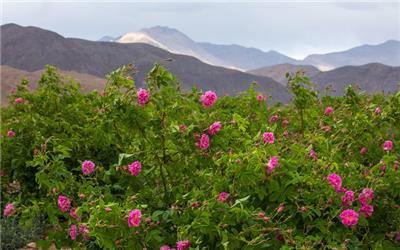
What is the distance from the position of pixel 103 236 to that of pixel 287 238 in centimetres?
112

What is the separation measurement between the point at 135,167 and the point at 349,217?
152 cm

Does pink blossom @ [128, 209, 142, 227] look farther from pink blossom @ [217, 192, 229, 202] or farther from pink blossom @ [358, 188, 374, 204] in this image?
pink blossom @ [358, 188, 374, 204]

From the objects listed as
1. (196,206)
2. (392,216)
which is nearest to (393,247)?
(392,216)

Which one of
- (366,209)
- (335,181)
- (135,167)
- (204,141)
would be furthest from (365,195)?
(135,167)

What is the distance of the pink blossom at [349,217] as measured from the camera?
11.9 ft

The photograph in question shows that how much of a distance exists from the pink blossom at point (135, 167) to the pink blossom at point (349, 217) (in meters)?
1.44

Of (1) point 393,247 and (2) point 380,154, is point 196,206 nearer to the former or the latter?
(1) point 393,247

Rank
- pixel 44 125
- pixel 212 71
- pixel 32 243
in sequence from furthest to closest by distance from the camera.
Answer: pixel 212 71 → pixel 44 125 → pixel 32 243

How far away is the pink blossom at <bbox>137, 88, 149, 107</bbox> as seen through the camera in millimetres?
3963

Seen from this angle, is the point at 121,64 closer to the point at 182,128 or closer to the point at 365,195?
the point at 182,128

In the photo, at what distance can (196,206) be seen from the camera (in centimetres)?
363

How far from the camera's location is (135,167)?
13.5 ft

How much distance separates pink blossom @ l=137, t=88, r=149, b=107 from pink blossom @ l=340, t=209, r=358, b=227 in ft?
4.97

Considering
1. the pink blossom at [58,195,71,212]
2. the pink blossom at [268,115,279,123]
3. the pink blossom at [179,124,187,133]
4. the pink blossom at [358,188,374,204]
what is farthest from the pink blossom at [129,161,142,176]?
the pink blossom at [268,115,279,123]
